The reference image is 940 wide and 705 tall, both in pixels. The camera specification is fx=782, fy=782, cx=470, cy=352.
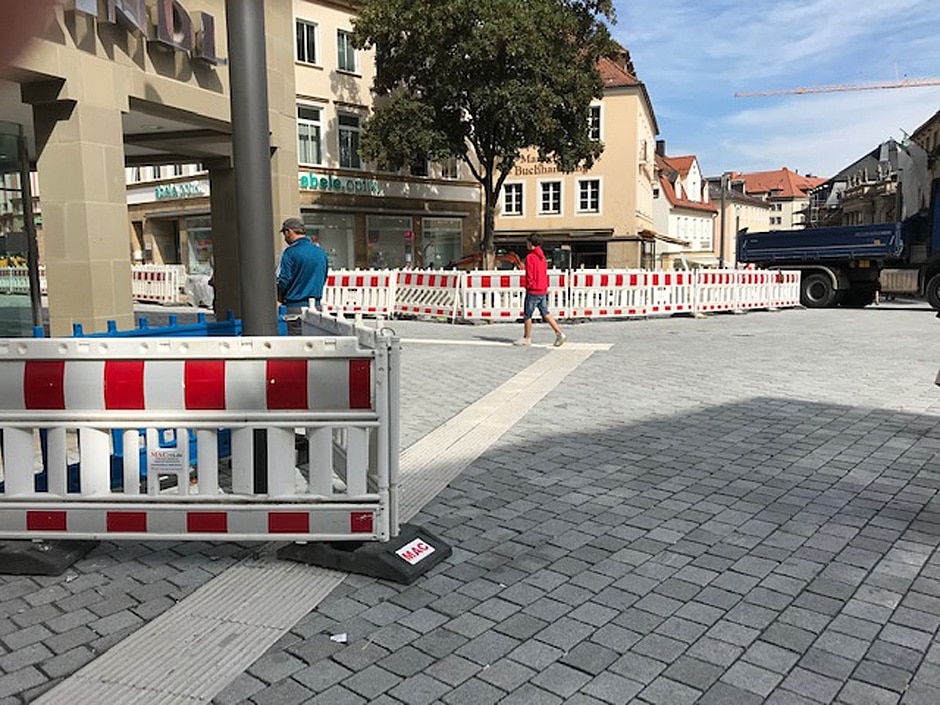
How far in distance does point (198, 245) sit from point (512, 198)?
17848mm

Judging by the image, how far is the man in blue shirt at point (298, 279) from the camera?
7027mm

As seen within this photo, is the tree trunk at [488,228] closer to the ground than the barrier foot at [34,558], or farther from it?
farther from it

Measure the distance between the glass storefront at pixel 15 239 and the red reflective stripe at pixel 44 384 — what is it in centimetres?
887

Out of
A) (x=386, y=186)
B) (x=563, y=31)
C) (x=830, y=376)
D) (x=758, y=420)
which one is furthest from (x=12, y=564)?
(x=386, y=186)

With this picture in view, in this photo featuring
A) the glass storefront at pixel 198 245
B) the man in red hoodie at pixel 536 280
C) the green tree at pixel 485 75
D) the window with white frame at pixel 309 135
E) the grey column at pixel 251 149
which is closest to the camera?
the grey column at pixel 251 149

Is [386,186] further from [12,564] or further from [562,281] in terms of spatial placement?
[12,564]

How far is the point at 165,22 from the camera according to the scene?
8797 mm

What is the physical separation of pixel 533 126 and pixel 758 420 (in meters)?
21.8

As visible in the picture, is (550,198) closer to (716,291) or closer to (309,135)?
(309,135)

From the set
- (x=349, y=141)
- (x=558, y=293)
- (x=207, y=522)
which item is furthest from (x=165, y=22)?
(x=349, y=141)

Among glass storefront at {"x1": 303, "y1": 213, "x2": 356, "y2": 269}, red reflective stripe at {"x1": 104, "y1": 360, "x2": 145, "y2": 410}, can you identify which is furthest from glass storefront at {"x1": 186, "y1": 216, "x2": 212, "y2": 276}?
red reflective stripe at {"x1": 104, "y1": 360, "x2": 145, "y2": 410}

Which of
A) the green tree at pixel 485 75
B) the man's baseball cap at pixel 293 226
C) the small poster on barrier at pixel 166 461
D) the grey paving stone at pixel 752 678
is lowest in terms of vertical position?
the grey paving stone at pixel 752 678

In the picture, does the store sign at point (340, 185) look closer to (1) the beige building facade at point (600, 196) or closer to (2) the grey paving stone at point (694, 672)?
Result: (1) the beige building facade at point (600, 196)

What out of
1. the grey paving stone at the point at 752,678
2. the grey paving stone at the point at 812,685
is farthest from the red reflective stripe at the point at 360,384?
the grey paving stone at the point at 812,685
